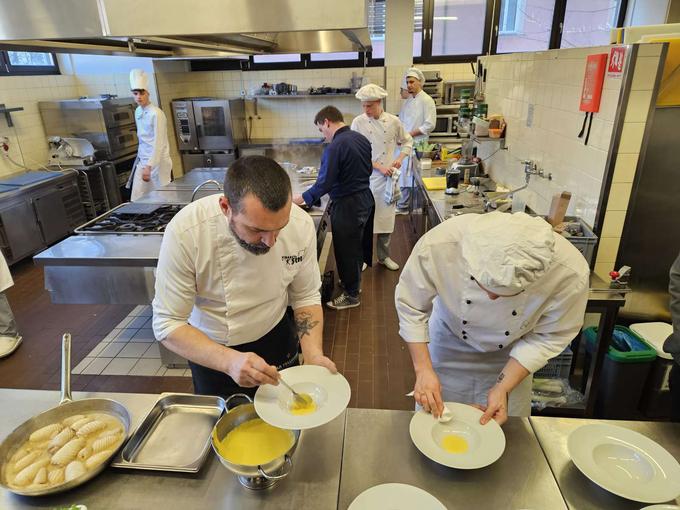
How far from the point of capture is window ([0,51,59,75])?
5.36 m

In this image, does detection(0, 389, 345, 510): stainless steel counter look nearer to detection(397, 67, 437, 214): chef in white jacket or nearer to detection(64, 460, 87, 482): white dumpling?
detection(64, 460, 87, 482): white dumpling

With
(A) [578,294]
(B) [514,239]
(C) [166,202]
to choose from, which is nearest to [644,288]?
(A) [578,294]

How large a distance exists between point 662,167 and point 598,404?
133 cm

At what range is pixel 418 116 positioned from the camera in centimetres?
597

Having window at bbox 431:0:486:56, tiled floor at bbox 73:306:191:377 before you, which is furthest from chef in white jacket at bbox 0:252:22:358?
window at bbox 431:0:486:56

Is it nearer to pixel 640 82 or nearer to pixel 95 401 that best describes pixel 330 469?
pixel 95 401

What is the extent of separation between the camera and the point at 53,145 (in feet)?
18.7

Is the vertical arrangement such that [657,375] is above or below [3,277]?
below

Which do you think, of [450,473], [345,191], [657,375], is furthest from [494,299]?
[345,191]

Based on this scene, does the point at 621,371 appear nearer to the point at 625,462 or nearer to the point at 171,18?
the point at 625,462

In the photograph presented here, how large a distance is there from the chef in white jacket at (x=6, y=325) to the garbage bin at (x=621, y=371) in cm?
394

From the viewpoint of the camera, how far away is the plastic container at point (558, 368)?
2.53 metres

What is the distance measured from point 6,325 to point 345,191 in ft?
9.26

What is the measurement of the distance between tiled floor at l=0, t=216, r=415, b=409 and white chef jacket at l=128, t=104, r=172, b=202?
1653 millimetres
